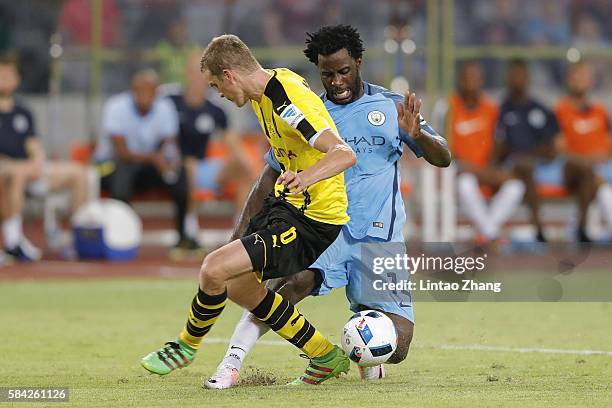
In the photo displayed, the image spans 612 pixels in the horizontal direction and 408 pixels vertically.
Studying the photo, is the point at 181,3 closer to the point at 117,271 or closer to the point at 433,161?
the point at 117,271

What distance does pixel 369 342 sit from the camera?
23.6 ft

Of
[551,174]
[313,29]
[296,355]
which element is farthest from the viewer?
[313,29]

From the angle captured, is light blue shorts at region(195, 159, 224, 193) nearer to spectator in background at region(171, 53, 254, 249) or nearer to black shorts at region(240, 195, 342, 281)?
spectator in background at region(171, 53, 254, 249)

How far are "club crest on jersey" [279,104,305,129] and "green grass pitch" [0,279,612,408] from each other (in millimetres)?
1428

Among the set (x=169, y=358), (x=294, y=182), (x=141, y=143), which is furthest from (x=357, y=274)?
(x=141, y=143)

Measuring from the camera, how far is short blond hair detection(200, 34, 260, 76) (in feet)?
22.7

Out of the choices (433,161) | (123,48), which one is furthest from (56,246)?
(433,161)

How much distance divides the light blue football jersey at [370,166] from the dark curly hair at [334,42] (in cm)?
37

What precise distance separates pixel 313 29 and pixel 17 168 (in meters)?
4.87

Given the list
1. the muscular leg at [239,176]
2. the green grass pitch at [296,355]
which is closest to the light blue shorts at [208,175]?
the muscular leg at [239,176]

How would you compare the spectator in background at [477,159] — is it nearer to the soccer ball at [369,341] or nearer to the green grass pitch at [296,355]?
the green grass pitch at [296,355]

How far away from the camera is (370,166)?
7863 mm

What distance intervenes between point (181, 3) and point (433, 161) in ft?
38.8

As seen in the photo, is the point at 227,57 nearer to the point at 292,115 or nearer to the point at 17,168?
the point at 292,115
